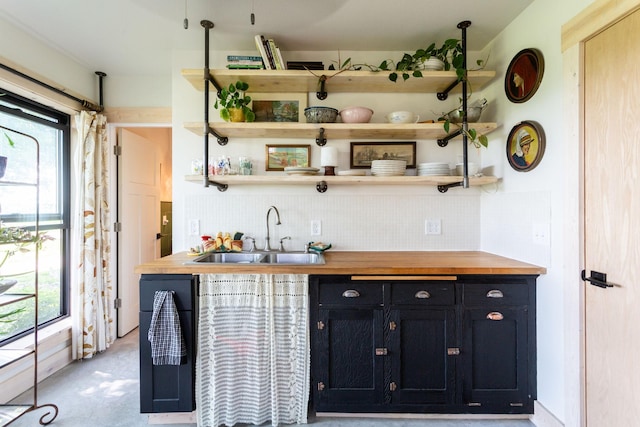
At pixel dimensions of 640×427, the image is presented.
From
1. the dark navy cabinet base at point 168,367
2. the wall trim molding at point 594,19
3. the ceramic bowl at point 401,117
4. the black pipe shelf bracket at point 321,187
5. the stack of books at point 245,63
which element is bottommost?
the dark navy cabinet base at point 168,367

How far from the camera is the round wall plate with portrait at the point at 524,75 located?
1729 millimetres

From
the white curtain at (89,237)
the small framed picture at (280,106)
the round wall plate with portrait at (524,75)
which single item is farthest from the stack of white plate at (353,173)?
the white curtain at (89,237)

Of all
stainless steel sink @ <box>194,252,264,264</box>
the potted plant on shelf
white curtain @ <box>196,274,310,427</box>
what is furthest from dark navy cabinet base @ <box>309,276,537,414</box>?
the potted plant on shelf

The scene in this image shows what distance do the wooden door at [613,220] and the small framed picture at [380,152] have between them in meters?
1.05

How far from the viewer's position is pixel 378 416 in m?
1.81

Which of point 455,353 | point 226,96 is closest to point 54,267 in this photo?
point 226,96

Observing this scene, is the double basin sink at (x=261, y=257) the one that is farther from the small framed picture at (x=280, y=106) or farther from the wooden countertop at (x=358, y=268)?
the small framed picture at (x=280, y=106)

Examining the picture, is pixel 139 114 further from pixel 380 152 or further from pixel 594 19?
pixel 594 19

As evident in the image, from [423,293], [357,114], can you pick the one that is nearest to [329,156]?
[357,114]

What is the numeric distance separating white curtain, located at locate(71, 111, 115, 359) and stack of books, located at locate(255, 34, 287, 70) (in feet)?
5.38

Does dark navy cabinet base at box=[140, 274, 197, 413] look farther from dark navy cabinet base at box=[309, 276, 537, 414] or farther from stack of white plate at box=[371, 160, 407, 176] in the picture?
stack of white plate at box=[371, 160, 407, 176]

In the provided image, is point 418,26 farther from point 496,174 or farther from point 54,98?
point 54,98

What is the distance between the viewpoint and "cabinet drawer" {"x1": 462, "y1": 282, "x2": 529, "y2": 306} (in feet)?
5.59

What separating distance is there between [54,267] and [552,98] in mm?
3724
